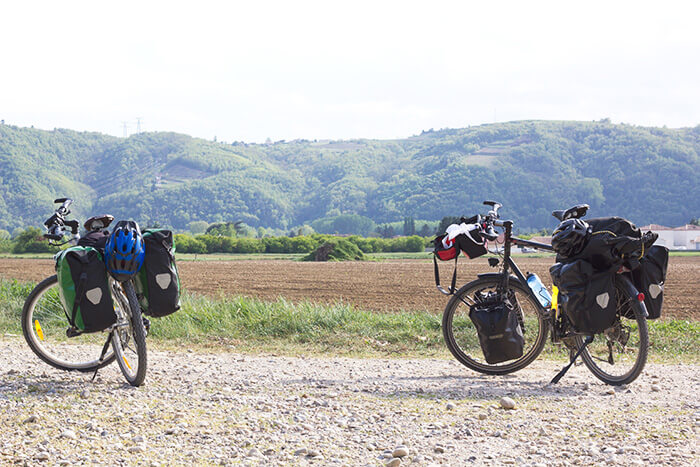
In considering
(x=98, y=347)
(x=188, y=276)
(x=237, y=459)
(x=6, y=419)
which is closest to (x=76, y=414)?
(x=6, y=419)

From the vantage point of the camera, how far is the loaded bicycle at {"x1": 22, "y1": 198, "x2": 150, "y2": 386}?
17.4 ft

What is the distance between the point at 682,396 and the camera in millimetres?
5238

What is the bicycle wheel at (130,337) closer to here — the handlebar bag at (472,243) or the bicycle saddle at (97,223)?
the bicycle saddle at (97,223)

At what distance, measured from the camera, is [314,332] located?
8.36m

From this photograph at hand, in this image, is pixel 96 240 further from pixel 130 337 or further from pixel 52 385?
pixel 52 385

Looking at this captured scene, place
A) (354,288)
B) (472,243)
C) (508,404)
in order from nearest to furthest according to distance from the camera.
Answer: (508,404) < (472,243) < (354,288)

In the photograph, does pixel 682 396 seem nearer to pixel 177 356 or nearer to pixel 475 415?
pixel 475 415

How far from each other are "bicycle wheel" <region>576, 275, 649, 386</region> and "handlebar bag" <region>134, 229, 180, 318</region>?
11.4 feet

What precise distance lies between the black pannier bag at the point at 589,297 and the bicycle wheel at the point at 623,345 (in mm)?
122

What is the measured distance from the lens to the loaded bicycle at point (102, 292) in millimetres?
5309

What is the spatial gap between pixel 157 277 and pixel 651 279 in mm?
4027

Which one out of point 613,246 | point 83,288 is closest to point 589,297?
point 613,246

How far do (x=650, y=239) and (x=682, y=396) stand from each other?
1.25 metres

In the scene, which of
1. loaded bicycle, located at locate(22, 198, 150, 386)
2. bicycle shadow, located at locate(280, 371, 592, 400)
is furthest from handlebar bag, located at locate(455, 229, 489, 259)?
loaded bicycle, located at locate(22, 198, 150, 386)
